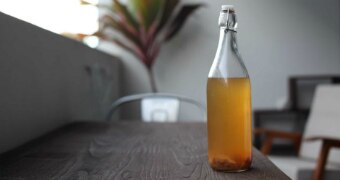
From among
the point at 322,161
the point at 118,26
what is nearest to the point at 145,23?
the point at 118,26

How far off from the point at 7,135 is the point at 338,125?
2.51 meters

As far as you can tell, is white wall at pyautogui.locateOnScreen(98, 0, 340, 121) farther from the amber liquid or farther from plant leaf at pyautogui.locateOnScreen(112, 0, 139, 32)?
the amber liquid

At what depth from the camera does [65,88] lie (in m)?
1.74

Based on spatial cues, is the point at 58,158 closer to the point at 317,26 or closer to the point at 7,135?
the point at 7,135

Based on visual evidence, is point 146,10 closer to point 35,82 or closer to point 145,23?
point 145,23

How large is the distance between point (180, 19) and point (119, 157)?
2.65m

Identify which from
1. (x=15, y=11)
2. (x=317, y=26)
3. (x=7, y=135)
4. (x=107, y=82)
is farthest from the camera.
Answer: (x=317, y=26)

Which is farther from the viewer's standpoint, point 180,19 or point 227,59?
point 180,19

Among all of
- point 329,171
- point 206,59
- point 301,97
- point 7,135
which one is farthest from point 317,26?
point 7,135

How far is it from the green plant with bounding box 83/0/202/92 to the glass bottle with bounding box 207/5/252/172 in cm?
256

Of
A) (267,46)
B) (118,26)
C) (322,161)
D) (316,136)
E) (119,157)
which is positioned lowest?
(322,161)

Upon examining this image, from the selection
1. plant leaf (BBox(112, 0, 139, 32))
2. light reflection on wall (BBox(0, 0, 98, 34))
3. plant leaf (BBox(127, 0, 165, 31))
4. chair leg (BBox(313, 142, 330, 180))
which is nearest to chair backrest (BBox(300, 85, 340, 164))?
chair leg (BBox(313, 142, 330, 180))

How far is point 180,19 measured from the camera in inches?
136

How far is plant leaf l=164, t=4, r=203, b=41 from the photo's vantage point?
3432mm
